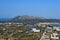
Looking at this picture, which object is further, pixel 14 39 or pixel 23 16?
pixel 23 16

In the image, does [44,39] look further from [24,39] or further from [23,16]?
[23,16]

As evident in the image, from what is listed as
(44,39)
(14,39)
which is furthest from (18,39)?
(44,39)

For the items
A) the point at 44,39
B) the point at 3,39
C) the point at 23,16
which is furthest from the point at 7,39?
the point at 23,16

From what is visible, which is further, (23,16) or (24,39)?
(23,16)

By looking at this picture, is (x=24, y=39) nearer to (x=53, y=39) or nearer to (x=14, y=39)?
(x=14, y=39)

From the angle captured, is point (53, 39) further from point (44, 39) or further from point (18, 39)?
point (18, 39)

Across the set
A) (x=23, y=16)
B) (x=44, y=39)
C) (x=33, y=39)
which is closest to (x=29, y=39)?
(x=33, y=39)

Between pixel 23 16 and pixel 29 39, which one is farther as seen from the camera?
pixel 23 16
